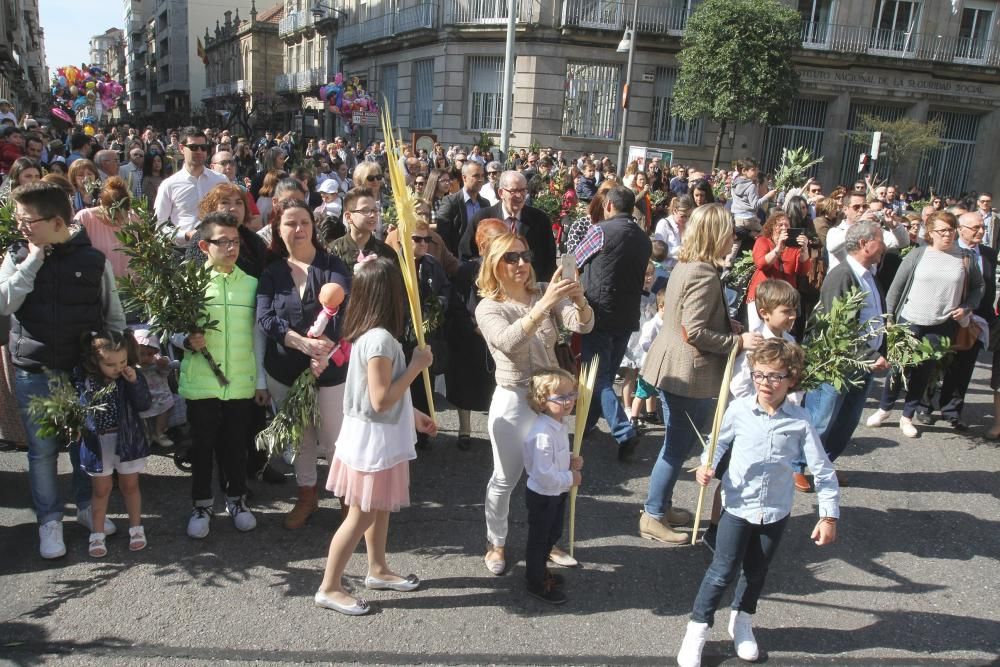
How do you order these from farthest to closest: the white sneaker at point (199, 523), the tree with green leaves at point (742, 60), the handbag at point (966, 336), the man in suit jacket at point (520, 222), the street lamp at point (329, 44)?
the street lamp at point (329, 44)
the tree with green leaves at point (742, 60)
the handbag at point (966, 336)
the man in suit jacket at point (520, 222)
the white sneaker at point (199, 523)

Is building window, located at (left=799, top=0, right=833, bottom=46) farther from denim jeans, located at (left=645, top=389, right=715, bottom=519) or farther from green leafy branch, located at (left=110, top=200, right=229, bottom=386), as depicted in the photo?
green leafy branch, located at (left=110, top=200, right=229, bottom=386)

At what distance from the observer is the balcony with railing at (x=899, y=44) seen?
27547mm

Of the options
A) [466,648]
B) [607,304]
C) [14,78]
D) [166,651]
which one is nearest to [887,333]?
[607,304]

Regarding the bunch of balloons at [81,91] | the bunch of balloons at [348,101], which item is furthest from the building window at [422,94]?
the bunch of balloons at [81,91]

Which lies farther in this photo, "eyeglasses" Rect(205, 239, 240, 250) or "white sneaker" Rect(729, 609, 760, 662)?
"eyeglasses" Rect(205, 239, 240, 250)

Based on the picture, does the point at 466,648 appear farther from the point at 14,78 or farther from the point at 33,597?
the point at 14,78

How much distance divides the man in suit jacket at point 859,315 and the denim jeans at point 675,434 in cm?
121

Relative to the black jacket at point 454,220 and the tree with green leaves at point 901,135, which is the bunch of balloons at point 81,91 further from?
the tree with green leaves at point 901,135

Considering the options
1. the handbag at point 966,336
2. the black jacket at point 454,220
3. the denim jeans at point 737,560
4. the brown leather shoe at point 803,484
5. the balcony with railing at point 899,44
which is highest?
the balcony with railing at point 899,44

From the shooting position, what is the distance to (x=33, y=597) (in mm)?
3562

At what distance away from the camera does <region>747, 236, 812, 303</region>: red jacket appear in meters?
6.09

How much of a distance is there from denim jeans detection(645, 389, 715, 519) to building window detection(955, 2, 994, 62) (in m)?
31.6

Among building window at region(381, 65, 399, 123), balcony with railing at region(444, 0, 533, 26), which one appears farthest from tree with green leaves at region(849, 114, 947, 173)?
building window at region(381, 65, 399, 123)

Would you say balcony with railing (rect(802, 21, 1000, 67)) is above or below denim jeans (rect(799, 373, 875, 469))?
above
